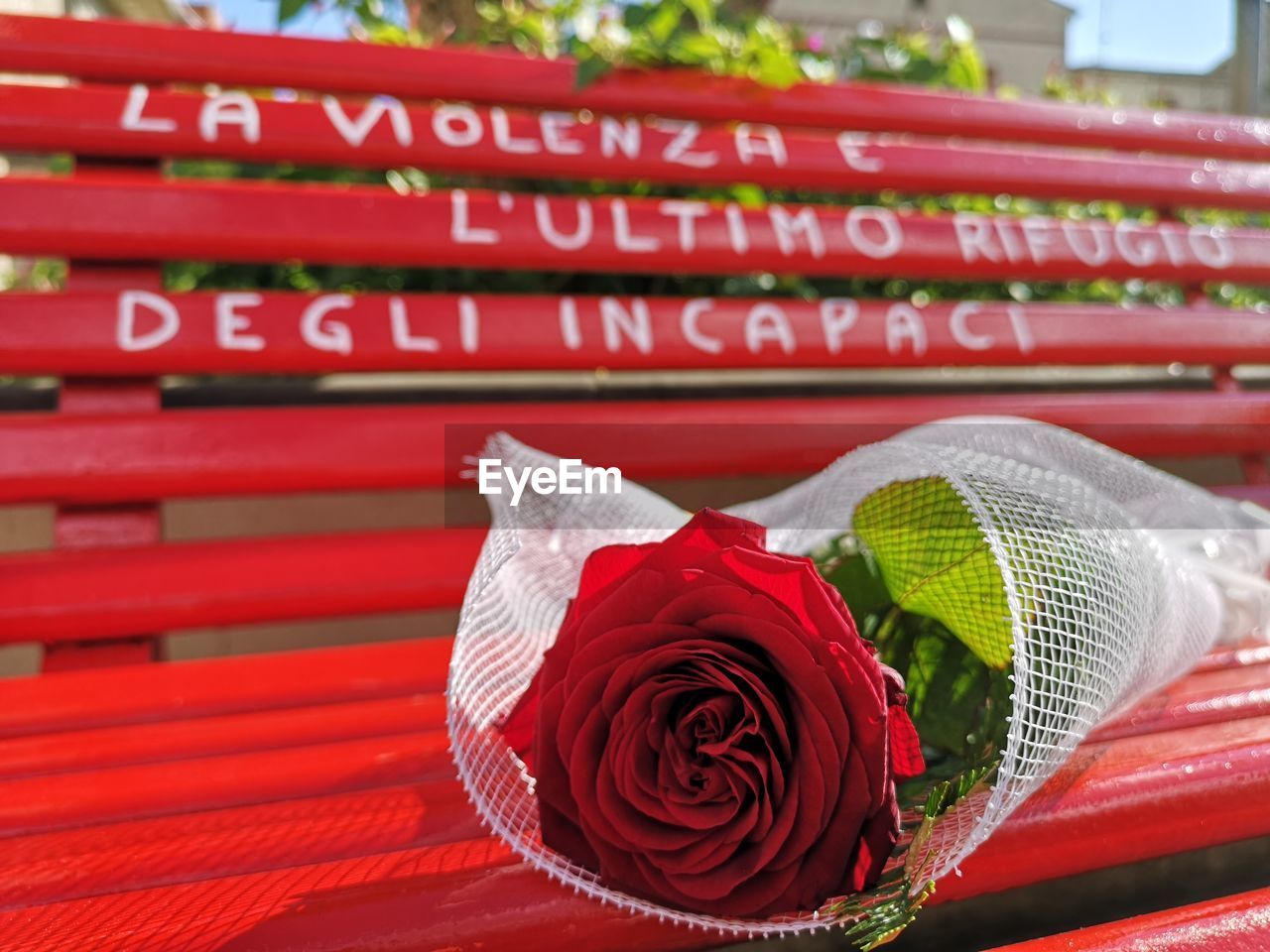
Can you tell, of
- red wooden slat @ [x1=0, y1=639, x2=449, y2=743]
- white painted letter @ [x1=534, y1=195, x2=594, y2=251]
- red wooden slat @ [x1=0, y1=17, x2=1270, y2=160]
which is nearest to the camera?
red wooden slat @ [x1=0, y1=639, x2=449, y2=743]

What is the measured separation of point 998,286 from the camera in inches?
86.1

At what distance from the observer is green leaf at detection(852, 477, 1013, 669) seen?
662mm

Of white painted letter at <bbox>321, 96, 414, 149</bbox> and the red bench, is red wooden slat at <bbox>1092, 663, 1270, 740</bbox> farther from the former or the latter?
white painted letter at <bbox>321, 96, 414, 149</bbox>

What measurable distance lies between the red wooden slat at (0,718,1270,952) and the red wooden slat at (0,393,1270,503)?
2.53 feet

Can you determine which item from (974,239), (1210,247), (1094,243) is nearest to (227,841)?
(974,239)

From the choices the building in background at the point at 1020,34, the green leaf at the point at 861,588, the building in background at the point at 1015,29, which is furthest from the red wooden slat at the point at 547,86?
the building in background at the point at 1015,29

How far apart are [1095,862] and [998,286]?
A: 5.65 feet

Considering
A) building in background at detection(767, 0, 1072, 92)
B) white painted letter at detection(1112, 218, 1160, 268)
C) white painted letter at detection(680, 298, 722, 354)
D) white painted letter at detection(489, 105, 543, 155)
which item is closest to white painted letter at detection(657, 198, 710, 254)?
white painted letter at detection(680, 298, 722, 354)

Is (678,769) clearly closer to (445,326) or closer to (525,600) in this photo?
(525,600)

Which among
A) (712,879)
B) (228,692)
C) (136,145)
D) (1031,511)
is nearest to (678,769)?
(712,879)

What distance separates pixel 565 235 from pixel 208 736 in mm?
952

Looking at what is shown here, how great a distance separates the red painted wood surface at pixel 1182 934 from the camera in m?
0.59

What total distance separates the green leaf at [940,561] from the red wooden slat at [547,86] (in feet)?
3.71

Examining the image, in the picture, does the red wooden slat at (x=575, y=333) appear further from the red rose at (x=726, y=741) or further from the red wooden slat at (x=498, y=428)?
the red rose at (x=726, y=741)
